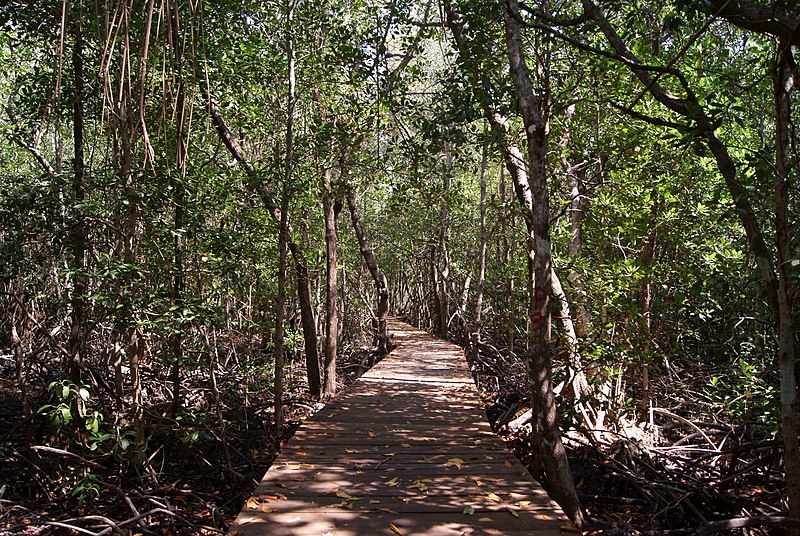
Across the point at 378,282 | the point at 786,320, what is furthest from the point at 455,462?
the point at 378,282

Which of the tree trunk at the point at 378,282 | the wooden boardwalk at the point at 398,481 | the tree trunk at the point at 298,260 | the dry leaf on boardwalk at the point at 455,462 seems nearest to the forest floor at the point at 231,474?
→ the wooden boardwalk at the point at 398,481

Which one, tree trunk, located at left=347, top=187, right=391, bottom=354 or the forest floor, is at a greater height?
tree trunk, located at left=347, top=187, right=391, bottom=354

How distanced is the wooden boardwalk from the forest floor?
86cm

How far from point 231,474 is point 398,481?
8.45 feet

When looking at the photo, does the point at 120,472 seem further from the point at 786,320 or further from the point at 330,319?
the point at 786,320

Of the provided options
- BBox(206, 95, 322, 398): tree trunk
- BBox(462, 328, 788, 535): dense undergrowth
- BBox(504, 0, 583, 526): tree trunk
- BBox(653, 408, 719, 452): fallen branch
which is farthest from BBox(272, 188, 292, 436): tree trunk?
BBox(653, 408, 719, 452): fallen branch

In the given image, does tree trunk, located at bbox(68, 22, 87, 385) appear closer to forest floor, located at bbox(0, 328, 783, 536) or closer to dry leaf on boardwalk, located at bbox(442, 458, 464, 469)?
forest floor, located at bbox(0, 328, 783, 536)

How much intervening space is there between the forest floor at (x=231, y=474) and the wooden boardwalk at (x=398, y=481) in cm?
86

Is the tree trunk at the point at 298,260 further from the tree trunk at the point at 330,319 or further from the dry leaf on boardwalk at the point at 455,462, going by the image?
the dry leaf on boardwalk at the point at 455,462

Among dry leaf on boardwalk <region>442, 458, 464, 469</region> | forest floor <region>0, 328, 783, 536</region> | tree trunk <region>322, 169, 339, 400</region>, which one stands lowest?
forest floor <region>0, 328, 783, 536</region>

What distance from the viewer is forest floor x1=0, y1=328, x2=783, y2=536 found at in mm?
4086

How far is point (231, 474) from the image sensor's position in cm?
535

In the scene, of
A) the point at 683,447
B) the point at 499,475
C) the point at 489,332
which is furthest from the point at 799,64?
the point at 489,332

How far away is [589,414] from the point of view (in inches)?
231
